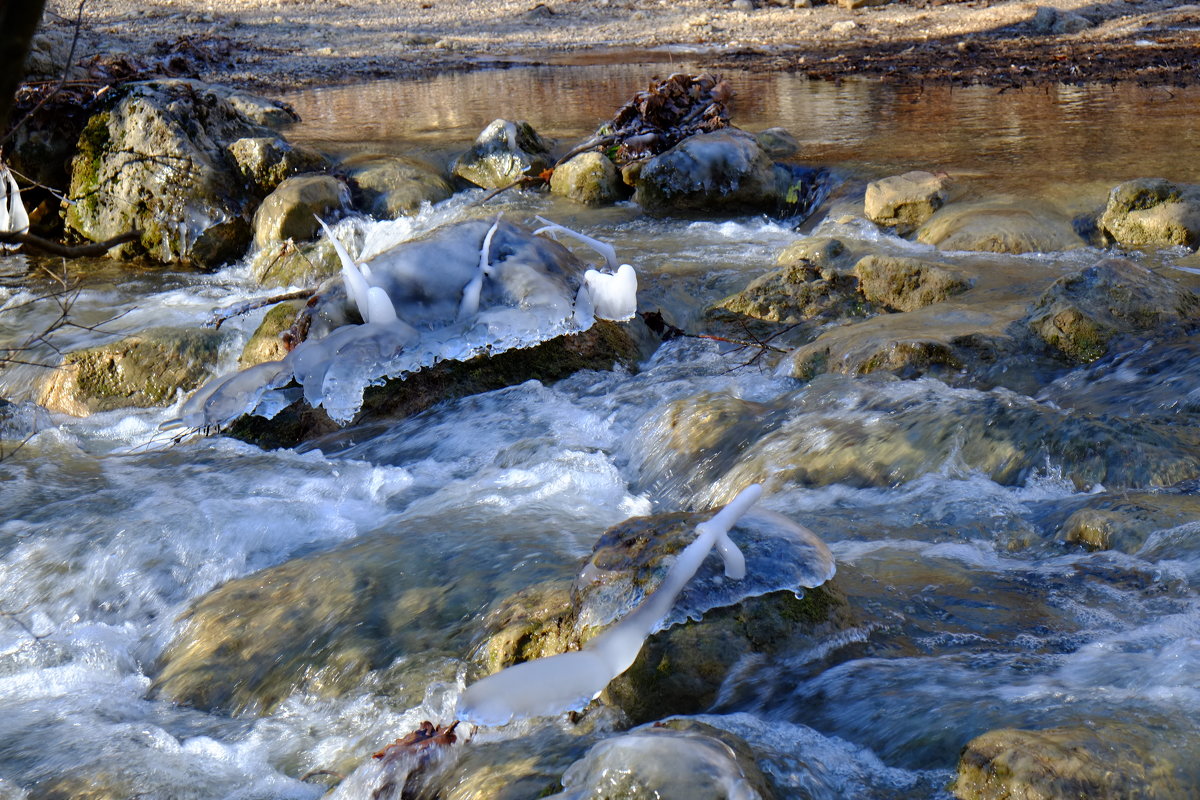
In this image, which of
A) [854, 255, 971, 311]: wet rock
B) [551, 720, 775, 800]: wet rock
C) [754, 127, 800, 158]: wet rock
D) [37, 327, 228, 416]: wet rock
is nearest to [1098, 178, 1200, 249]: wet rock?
[854, 255, 971, 311]: wet rock

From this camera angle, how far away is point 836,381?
5.08m

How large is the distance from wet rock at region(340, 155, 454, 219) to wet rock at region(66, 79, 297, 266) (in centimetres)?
107

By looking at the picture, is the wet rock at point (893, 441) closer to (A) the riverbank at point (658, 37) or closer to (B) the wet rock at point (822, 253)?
(B) the wet rock at point (822, 253)

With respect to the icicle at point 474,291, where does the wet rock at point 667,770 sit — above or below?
below

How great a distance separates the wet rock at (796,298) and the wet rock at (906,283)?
0.12 metres

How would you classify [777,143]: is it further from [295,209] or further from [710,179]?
[295,209]

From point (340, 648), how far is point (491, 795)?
1.15 metres

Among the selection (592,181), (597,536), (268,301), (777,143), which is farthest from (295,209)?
(597,536)

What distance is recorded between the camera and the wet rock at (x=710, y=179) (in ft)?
30.7

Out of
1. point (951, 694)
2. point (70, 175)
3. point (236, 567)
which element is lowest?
point (236, 567)

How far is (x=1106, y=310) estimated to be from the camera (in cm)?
545

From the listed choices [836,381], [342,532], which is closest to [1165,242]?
[836,381]

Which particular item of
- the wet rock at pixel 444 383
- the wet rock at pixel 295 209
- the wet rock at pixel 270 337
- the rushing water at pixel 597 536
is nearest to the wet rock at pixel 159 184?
the wet rock at pixel 295 209

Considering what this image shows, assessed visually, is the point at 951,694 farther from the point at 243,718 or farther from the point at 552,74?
the point at 552,74
